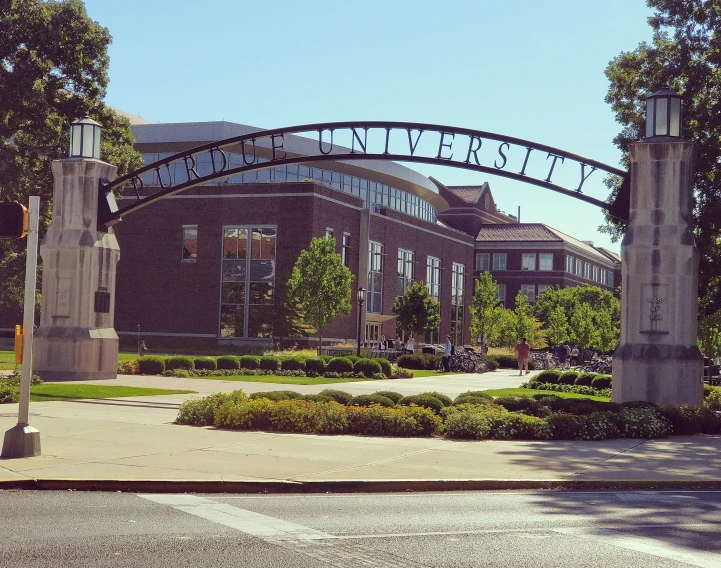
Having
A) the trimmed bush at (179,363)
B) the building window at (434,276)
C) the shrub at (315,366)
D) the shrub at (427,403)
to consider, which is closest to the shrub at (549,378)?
the shrub at (315,366)

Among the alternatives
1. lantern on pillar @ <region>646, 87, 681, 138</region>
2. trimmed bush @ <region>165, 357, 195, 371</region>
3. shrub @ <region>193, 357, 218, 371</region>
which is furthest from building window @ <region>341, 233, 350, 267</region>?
lantern on pillar @ <region>646, 87, 681, 138</region>

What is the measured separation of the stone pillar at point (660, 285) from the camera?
2064 centimetres

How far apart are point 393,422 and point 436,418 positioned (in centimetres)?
80

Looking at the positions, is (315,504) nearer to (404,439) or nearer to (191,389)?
(404,439)

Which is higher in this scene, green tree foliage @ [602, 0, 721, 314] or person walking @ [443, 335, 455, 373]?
green tree foliage @ [602, 0, 721, 314]

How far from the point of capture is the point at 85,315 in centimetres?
2666

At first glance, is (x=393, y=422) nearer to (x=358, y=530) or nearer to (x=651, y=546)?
(x=358, y=530)

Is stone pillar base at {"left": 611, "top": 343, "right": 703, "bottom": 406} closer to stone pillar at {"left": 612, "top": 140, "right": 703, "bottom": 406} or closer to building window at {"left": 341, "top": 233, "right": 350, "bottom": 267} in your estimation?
stone pillar at {"left": 612, "top": 140, "right": 703, "bottom": 406}

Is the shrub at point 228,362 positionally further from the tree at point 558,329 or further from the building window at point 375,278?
the tree at point 558,329

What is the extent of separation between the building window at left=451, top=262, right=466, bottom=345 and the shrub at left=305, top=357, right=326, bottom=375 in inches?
1918

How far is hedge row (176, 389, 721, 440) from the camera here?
16.4m

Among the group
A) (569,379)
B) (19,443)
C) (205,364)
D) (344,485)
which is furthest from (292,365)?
(344,485)

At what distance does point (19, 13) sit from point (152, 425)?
23958 mm

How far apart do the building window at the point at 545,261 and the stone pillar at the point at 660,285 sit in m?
90.6
